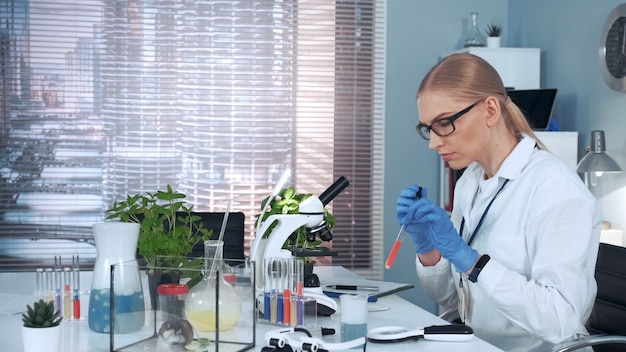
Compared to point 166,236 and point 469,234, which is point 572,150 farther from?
point 166,236

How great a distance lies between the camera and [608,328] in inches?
92.7

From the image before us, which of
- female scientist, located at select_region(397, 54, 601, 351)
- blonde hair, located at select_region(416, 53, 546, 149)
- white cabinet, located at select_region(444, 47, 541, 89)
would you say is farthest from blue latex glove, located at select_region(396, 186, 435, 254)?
white cabinet, located at select_region(444, 47, 541, 89)

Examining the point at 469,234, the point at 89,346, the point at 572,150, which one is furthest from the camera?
the point at 572,150

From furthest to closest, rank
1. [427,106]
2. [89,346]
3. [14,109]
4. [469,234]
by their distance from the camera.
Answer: [14,109] < [469,234] < [427,106] < [89,346]

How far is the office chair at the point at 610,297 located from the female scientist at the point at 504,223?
326mm

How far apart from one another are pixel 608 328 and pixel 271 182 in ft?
8.70

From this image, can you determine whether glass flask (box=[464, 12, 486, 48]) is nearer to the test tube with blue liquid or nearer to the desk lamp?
the desk lamp

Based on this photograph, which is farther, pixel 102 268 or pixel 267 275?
pixel 267 275

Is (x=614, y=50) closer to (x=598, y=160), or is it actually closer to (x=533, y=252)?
(x=598, y=160)


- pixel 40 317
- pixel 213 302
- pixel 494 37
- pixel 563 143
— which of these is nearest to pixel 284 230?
pixel 213 302

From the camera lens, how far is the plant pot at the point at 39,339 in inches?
61.9

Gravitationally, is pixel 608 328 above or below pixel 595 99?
below

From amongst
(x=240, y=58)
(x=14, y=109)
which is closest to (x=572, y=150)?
(x=240, y=58)

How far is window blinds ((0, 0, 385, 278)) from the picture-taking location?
4.53m
